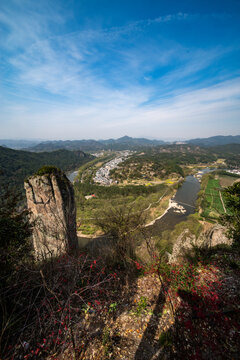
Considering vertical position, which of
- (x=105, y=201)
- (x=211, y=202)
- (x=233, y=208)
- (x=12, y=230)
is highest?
(x=12, y=230)

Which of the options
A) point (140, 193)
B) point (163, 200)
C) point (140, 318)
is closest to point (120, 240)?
point (140, 318)

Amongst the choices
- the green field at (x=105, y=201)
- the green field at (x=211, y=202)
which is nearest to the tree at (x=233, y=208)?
the green field at (x=105, y=201)

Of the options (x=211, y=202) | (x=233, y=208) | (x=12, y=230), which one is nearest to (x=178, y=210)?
(x=211, y=202)

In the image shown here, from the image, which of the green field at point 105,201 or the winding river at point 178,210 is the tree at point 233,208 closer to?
the winding river at point 178,210

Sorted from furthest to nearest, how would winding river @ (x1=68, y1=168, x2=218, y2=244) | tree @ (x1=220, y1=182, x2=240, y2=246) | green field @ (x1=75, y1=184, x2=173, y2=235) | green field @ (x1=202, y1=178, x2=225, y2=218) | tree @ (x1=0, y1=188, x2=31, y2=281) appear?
1. green field @ (x1=202, y1=178, x2=225, y2=218)
2. green field @ (x1=75, y1=184, x2=173, y2=235)
3. winding river @ (x1=68, y1=168, x2=218, y2=244)
4. tree @ (x1=220, y1=182, x2=240, y2=246)
5. tree @ (x1=0, y1=188, x2=31, y2=281)

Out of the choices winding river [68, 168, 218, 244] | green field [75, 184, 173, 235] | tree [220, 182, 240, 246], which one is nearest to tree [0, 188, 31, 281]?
tree [220, 182, 240, 246]

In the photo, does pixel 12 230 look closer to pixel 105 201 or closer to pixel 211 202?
pixel 105 201

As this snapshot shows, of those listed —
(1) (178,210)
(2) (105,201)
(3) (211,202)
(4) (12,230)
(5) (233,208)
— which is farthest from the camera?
(2) (105,201)

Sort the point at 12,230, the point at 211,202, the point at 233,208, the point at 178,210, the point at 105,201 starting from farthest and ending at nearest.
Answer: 1. the point at 105,201
2. the point at 211,202
3. the point at 178,210
4. the point at 233,208
5. the point at 12,230

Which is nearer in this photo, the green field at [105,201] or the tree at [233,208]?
the tree at [233,208]

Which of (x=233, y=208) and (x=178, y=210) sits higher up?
Result: (x=233, y=208)

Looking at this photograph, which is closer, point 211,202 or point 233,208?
point 233,208

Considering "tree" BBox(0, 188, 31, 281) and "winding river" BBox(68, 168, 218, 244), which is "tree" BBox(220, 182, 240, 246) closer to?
"tree" BBox(0, 188, 31, 281)
